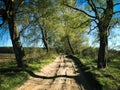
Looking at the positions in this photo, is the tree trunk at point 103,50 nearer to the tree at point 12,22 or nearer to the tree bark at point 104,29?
the tree bark at point 104,29

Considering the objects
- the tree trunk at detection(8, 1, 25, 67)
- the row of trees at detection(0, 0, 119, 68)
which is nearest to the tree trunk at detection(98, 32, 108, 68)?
the row of trees at detection(0, 0, 119, 68)

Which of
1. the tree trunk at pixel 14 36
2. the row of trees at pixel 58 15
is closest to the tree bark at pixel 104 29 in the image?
the row of trees at pixel 58 15

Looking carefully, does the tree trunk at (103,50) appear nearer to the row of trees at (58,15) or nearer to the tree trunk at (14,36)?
the row of trees at (58,15)

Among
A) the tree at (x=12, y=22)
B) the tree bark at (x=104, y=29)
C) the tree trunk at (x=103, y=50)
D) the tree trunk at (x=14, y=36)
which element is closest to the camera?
the tree bark at (x=104, y=29)

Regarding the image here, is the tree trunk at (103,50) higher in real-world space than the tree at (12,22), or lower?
lower

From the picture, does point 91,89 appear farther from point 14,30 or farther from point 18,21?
point 18,21

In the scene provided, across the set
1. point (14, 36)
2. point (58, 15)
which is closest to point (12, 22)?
point (14, 36)

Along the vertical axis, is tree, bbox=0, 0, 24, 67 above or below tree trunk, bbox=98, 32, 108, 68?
above

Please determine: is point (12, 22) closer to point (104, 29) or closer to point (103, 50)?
point (104, 29)

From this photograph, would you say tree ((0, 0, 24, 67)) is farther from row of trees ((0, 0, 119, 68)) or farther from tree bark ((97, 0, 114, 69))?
tree bark ((97, 0, 114, 69))

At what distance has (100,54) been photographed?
79.5ft

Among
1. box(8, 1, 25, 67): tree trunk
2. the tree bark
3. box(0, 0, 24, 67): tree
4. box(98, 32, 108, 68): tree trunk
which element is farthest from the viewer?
box(98, 32, 108, 68): tree trunk

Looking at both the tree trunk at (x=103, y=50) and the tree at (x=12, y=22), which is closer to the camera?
the tree at (x=12, y=22)

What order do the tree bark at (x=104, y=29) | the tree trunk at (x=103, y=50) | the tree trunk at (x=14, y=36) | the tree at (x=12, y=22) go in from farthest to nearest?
the tree trunk at (x=103, y=50), the tree trunk at (x=14, y=36), the tree at (x=12, y=22), the tree bark at (x=104, y=29)
